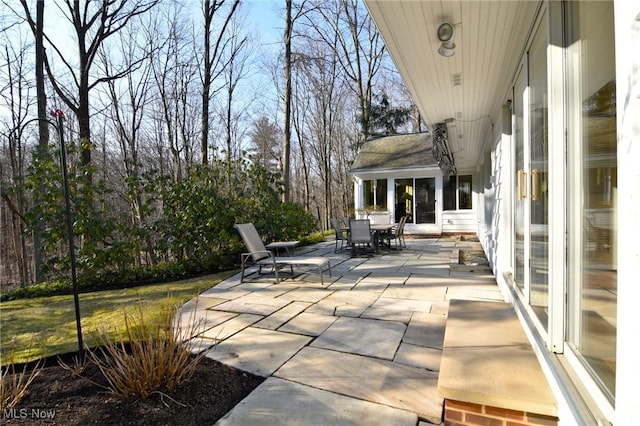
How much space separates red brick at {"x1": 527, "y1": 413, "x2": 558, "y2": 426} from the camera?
5.15 ft

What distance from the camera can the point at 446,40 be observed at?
9.10 feet

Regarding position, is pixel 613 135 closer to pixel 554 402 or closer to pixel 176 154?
pixel 554 402

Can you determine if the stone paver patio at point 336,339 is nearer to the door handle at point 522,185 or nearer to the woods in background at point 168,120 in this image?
the door handle at point 522,185

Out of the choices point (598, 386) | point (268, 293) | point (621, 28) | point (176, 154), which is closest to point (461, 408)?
point (598, 386)

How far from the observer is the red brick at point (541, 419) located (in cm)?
157

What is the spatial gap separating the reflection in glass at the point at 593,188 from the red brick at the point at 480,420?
53 centimetres

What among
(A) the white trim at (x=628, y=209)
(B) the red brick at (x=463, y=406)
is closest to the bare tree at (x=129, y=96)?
(B) the red brick at (x=463, y=406)

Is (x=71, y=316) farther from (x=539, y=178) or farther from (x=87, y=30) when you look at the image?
(x=87, y=30)

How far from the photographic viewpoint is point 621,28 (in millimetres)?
943

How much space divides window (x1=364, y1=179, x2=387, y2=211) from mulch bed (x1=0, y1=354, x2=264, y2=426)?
1059cm

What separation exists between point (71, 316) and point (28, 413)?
2615mm

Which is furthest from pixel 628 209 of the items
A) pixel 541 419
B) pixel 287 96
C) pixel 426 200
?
pixel 426 200

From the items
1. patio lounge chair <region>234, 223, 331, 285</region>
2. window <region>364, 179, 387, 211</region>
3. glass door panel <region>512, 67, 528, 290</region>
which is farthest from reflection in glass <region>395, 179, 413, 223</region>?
glass door panel <region>512, 67, 528, 290</region>

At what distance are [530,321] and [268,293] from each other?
3.36m
